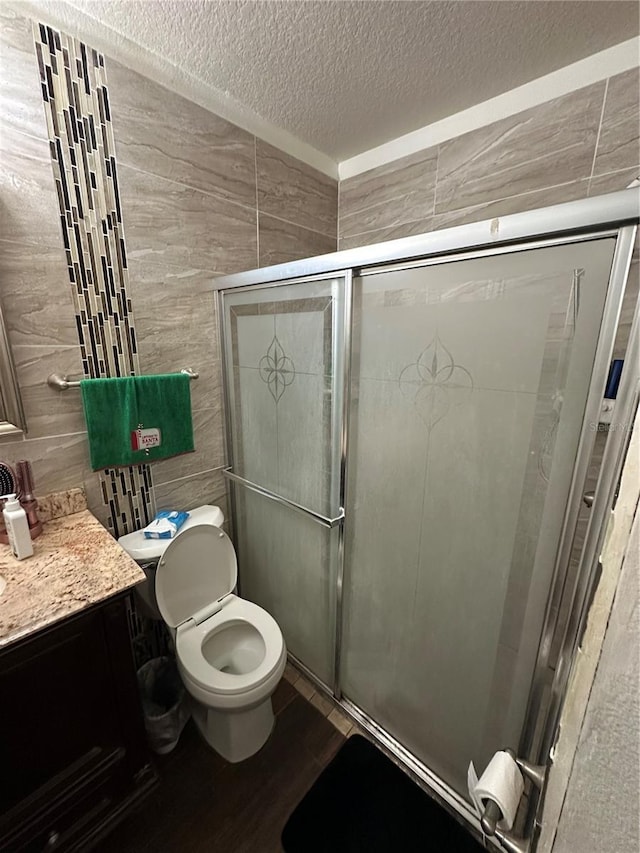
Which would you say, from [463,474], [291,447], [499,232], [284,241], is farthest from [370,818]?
[284,241]

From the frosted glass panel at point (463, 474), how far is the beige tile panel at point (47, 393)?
3.17 feet

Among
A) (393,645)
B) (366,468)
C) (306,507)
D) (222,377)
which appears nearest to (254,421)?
(222,377)

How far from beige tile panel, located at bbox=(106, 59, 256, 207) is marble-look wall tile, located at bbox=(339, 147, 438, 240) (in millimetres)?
561

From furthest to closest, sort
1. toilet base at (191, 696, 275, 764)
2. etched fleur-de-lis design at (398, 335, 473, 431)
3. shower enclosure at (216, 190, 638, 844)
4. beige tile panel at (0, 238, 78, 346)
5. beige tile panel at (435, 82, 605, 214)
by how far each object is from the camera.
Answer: toilet base at (191, 696, 275, 764)
beige tile panel at (435, 82, 605, 214)
beige tile panel at (0, 238, 78, 346)
etched fleur-de-lis design at (398, 335, 473, 431)
shower enclosure at (216, 190, 638, 844)

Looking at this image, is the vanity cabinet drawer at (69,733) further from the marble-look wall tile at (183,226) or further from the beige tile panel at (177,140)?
the beige tile panel at (177,140)

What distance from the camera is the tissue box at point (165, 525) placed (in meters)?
1.38

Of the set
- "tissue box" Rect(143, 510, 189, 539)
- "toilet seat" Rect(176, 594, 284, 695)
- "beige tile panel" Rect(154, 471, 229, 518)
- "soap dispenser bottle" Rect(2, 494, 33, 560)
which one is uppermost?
"soap dispenser bottle" Rect(2, 494, 33, 560)

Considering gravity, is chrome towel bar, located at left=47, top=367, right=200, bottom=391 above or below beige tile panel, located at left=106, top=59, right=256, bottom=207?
below

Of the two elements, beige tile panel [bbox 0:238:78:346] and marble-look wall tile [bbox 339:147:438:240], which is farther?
marble-look wall tile [bbox 339:147:438:240]

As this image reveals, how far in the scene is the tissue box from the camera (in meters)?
1.38

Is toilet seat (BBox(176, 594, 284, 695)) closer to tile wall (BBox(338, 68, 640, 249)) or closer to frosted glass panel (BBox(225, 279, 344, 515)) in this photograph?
frosted glass panel (BBox(225, 279, 344, 515))

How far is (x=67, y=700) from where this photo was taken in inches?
34.6

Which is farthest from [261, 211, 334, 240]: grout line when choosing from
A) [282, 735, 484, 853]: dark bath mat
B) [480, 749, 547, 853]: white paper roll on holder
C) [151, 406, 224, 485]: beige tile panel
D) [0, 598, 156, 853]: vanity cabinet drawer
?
[282, 735, 484, 853]: dark bath mat

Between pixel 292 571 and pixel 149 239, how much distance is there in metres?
1.48
